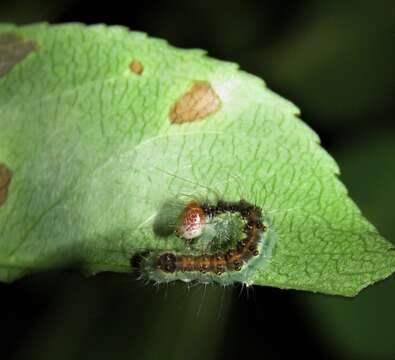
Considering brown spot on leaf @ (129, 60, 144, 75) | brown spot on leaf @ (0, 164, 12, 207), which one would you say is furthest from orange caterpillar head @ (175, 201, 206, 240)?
brown spot on leaf @ (0, 164, 12, 207)

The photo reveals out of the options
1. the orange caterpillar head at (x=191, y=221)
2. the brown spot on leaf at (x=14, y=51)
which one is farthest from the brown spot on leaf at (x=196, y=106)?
the brown spot on leaf at (x=14, y=51)

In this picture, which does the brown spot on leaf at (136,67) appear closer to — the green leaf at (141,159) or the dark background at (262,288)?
the green leaf at (141,159)

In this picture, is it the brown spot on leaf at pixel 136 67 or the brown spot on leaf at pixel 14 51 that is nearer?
the brown spot on leaf at pixel 136 67

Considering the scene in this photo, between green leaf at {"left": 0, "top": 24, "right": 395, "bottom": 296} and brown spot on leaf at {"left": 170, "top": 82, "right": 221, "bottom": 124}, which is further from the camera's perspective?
brown spot on leaf at {"left": 170, "top": 82, "right": 221, "bottom": 124}

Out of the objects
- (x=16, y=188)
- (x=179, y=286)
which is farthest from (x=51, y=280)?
(x=16, y=188)

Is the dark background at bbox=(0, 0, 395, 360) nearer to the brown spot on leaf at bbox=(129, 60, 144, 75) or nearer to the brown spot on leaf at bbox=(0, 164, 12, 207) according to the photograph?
the brown spot on leaf at bbox=(0, 164, 12, 207)

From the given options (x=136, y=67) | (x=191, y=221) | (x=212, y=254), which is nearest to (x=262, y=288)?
(x=212, y=254)

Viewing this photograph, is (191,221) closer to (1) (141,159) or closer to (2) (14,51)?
(1) (141,159)

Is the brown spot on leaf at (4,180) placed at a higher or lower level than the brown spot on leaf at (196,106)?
lower

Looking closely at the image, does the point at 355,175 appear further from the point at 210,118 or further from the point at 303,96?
the point at 210,118
